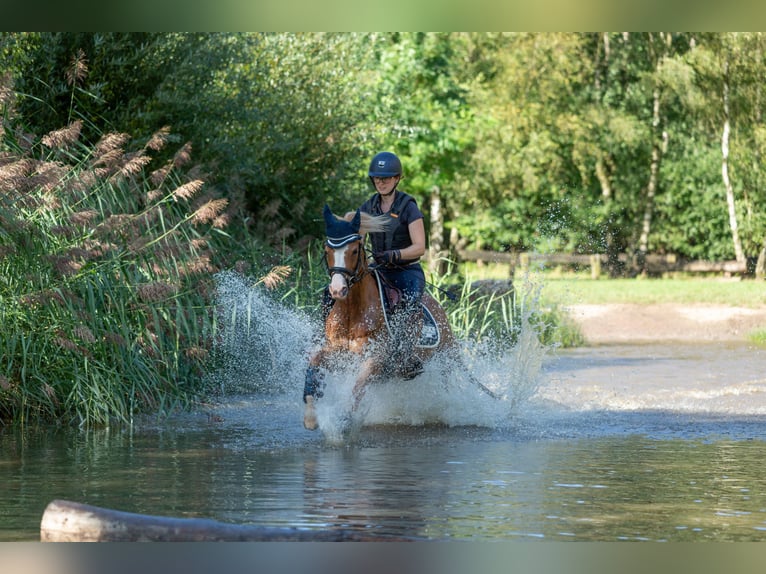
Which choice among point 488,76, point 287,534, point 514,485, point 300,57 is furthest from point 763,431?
point 488,76

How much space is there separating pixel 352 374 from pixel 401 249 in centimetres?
119

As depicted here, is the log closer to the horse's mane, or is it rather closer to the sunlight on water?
the horse's mane

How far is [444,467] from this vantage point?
30.3 feet

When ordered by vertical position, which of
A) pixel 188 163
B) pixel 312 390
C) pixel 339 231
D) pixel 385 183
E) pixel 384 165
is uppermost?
pixel 188 163

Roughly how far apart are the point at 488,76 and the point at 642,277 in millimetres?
8512

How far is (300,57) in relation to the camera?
60.6 feet

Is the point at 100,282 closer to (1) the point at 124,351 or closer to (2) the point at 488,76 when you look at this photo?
(1) the point at 124,351

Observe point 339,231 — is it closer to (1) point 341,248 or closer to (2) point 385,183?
(1) point 341,248

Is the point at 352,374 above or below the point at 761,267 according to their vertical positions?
below

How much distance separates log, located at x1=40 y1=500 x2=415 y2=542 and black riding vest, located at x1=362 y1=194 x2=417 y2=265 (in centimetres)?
500

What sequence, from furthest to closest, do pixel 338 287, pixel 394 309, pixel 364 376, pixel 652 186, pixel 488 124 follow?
pixel 652 186
pixel 488 124
pixel 394 309
pixel 364 376
pixel 338 287

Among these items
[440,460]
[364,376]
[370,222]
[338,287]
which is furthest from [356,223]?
[440,460]

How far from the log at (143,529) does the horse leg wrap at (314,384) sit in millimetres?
4154

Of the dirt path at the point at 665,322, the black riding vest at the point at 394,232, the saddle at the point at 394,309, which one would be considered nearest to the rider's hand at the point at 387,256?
the saddle at the point at 394,309
